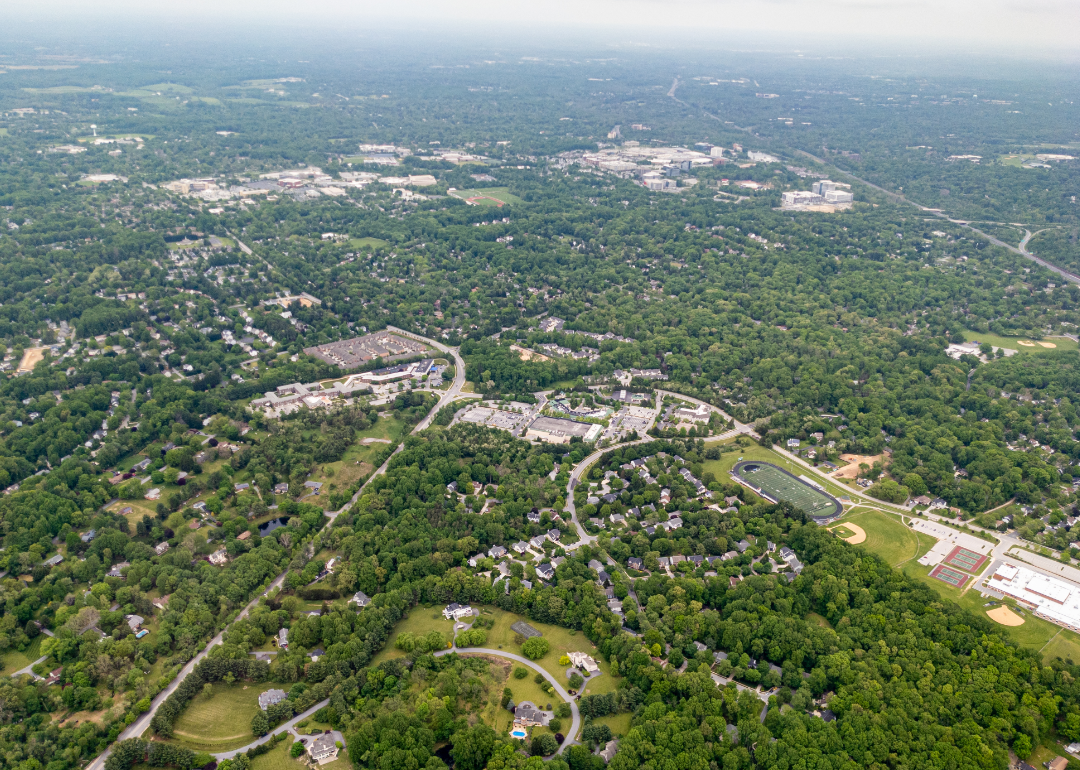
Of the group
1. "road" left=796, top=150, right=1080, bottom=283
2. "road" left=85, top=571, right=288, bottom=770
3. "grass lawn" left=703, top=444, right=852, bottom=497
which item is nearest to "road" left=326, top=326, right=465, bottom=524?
"road" left=85, top=571, right=288, bottom=770

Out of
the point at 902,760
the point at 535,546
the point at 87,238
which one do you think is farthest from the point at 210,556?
the point at 87,238

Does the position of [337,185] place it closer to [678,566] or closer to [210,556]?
[210,556]

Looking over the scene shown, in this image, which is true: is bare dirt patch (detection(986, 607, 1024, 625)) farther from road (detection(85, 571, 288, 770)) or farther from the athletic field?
road (detection(85, 571, 288, 770))

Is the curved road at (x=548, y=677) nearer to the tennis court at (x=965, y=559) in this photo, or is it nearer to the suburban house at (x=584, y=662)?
the suburban house at (x=584, y=662)

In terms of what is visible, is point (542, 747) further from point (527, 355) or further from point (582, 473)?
point (527, 355)

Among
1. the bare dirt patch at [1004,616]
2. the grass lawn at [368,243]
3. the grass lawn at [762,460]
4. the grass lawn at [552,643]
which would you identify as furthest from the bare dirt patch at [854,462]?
the grass lawn at [368,243]
